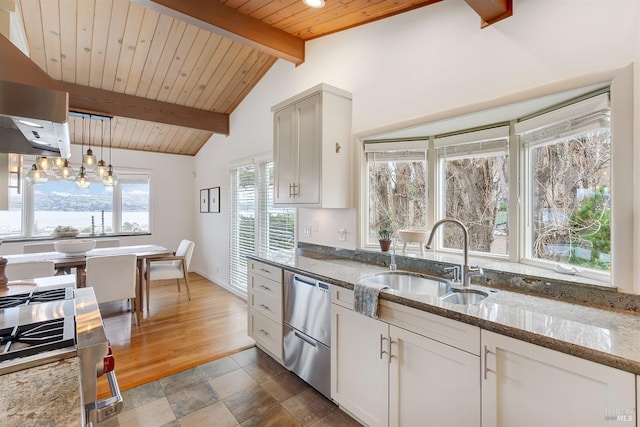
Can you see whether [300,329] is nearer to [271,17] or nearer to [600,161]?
[600,161]

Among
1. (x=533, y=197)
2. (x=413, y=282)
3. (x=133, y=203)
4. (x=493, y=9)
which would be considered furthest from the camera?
(x=133, y=203)

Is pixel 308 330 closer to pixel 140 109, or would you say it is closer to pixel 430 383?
pixel 430 383

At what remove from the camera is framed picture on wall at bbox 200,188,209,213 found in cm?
545

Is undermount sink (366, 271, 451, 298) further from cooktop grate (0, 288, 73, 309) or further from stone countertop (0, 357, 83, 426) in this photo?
cooktop grate (0, 288, 73, 309)

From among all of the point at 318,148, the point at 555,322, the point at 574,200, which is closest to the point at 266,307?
the point at 318,148

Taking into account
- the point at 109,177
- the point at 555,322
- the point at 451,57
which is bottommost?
the point at 555,322

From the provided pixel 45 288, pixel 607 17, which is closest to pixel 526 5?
pixel 607 17

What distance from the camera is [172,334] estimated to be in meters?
3.09

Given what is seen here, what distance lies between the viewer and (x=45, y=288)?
1.57m

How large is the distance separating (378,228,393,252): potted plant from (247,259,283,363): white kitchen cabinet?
2.79 feet

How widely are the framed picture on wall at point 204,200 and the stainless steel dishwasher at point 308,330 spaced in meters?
3.70

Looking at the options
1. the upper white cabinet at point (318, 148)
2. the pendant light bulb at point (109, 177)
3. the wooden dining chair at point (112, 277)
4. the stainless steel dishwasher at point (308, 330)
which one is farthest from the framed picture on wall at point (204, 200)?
the stainless steel dishwasher at point (308, 330)

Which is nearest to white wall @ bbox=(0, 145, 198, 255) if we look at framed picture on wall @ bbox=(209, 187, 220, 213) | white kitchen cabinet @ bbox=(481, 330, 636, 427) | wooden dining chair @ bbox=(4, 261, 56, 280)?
framed picture on wall @ bbox=(209, 187, 220, 213)

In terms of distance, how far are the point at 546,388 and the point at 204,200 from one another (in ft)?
18.0
